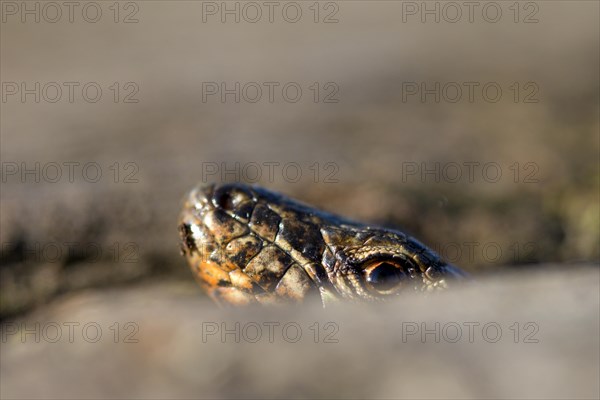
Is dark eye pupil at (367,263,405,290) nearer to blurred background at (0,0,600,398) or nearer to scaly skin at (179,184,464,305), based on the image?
A: scaly skin at (179,184,464,305)

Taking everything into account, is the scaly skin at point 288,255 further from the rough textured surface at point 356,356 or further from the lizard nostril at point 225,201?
the rough textured surface at point 356,356

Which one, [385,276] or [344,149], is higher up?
[385,276]

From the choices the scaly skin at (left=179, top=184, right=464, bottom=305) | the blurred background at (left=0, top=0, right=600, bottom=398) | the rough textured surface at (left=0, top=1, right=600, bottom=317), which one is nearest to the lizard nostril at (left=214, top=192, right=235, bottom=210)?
the scaly skin at (left=179, top=184, right=464, bottom=305)

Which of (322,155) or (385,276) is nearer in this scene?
(385,276)

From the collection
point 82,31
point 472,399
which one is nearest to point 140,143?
point 472,399

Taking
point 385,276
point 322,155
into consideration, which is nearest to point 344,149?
point 322,155

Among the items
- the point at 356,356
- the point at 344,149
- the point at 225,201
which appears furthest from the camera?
the point at 344,149

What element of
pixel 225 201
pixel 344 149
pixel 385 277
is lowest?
pixel 344 149

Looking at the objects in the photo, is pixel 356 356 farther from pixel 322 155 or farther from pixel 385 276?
pixel 322 155
